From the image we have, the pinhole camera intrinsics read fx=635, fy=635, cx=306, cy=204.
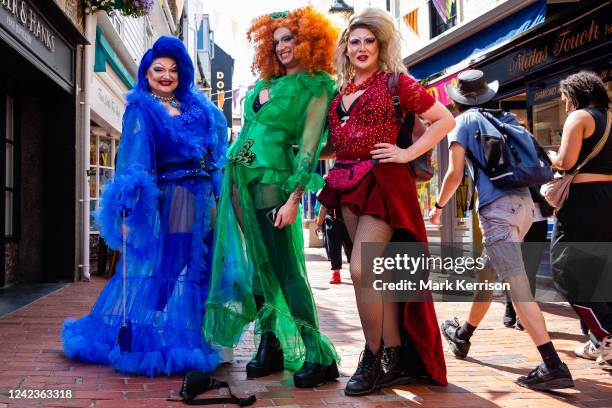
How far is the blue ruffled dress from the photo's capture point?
3.72m

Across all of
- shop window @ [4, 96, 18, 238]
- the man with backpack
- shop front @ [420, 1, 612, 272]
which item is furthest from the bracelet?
shop window @ [4, 96, 18, 238]

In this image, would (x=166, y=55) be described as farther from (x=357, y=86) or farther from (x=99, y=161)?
(x=99, y=161)

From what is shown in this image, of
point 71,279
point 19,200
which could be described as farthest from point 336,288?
point 19,200

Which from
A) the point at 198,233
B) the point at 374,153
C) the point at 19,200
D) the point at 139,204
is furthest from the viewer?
the point at 19,200

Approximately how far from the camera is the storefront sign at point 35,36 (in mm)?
5879

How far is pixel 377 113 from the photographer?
10.6 feet

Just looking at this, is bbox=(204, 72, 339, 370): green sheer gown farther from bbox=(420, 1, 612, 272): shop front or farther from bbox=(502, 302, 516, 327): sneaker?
bbox=(420, 1, 612, 272): shop front

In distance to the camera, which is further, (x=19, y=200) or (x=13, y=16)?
(x=19, y=200)

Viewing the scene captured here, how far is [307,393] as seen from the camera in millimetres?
3273

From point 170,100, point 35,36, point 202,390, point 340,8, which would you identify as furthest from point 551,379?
point 340,8

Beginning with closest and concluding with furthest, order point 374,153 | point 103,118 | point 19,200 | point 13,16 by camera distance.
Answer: point 374,153, point 13,16, point 19,200, point 103,118

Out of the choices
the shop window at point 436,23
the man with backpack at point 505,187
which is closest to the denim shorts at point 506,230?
the man with backpack at point 505,187

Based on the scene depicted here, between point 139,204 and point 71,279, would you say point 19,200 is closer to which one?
point 71,279

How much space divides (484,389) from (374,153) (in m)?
1.41
